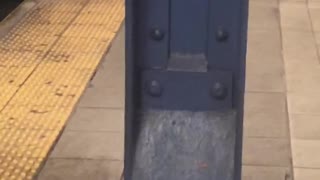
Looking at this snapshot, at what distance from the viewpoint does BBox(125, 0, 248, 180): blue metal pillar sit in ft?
7.82

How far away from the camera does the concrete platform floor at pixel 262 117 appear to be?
3744 mm

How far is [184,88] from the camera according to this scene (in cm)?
250

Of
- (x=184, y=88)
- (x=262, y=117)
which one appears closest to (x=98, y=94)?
(x=262, y=117)

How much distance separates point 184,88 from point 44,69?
261cm

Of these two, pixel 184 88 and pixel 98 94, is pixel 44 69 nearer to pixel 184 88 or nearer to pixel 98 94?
pixel 98 94

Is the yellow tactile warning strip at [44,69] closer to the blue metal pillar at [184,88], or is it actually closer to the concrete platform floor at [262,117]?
the concrete platform floor at [262,117]

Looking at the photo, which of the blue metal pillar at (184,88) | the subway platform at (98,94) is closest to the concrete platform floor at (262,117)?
the subway platform at (98,94)

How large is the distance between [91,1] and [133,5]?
13.9 feet

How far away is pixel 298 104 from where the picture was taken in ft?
14.8

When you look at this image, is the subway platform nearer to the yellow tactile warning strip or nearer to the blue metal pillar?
the yellow tactile warning strip

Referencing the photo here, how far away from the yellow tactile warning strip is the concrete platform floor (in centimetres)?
8

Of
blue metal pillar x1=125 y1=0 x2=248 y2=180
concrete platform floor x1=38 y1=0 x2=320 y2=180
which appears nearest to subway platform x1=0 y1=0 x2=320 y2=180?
concrete platform floor x1=38 y1=0 x2=320 y2=180

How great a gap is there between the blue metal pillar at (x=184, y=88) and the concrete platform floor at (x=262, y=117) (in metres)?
1.08

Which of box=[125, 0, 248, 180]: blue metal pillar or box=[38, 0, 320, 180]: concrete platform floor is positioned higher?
box=[125, 0, 248, 180]: blue metal pillar
